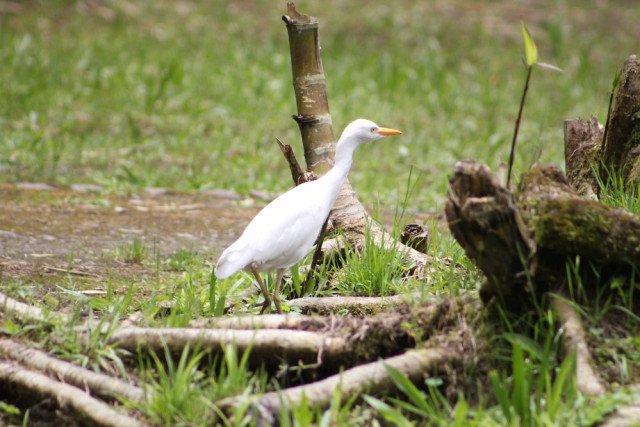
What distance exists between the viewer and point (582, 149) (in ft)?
14.2

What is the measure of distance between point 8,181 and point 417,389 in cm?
508

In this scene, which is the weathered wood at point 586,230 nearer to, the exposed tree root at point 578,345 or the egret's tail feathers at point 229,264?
the exposed tree root at point 578,345

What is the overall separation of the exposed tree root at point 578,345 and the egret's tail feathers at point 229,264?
4.53 ft

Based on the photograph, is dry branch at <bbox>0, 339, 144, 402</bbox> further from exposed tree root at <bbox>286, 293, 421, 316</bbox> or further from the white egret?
exposed tree root at <bbox>286, 293, 421, 316</bbox>

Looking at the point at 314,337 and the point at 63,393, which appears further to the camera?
the point at 314,337

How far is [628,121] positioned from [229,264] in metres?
2.19

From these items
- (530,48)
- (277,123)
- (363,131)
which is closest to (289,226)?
(363,131)

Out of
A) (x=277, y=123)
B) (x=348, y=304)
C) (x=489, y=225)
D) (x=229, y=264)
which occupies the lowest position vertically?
(x=348, y=304)

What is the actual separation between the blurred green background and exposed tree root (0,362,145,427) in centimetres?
381

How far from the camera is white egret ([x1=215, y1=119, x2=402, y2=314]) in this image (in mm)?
3600

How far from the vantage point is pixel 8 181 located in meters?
6.77

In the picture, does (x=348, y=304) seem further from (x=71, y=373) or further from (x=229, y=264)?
(x=71, y=373)

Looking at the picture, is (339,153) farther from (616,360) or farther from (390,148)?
(390,148)

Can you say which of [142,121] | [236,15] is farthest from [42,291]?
[236,15]
